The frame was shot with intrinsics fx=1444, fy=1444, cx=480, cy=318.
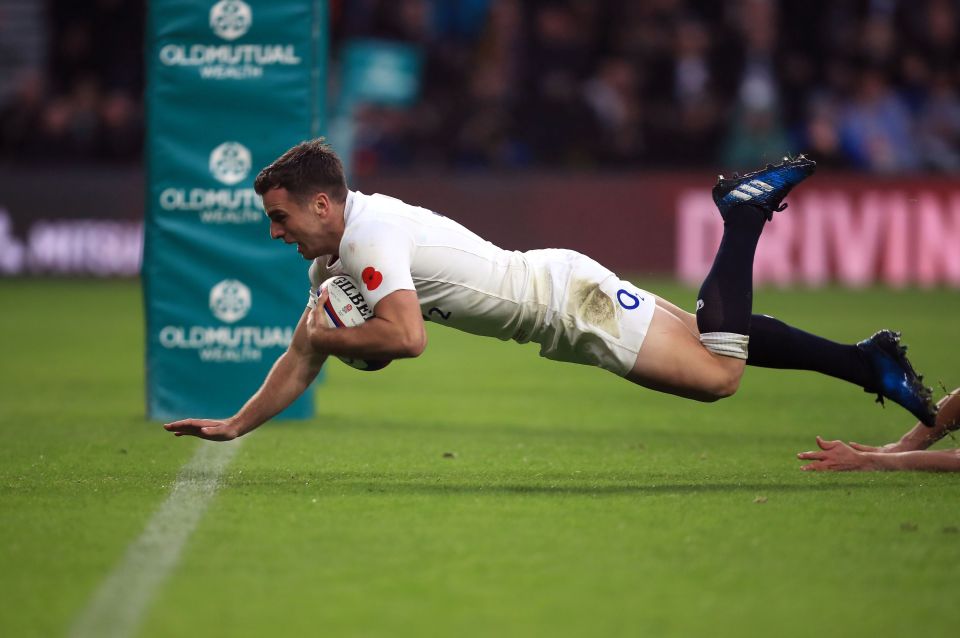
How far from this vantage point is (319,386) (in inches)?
446

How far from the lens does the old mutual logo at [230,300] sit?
908 centimetres

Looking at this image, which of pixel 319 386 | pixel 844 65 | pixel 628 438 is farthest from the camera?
pixel 844 65

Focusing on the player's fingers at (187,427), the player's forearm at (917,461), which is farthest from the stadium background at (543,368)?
the player's fingers at (187,427)

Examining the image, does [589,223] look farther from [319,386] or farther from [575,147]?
[319,386]

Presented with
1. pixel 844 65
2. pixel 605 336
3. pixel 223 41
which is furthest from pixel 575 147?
pixel 605 336

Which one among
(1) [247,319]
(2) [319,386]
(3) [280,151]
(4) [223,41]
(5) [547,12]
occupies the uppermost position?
(5) [547,12]

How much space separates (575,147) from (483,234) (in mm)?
1989

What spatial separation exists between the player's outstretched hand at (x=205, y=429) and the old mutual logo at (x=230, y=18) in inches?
136

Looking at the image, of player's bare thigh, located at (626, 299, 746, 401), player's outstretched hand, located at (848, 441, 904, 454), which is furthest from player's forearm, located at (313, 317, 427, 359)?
player's outstretched hand, located at (848, 441, 904, 454)

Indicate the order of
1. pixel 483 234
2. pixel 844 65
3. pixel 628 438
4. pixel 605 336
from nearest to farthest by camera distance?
pixel 605 336, pixel 628 438, pixel 483 234, pixel 844 65

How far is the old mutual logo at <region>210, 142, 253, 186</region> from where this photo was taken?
905cm

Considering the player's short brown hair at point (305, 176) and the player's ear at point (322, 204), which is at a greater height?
the player's short brown hair at point (305, 176)

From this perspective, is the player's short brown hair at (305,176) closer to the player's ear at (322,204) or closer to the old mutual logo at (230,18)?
the player's ear at (322,204)

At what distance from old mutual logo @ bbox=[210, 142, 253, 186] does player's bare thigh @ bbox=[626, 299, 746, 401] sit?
11.7ft
